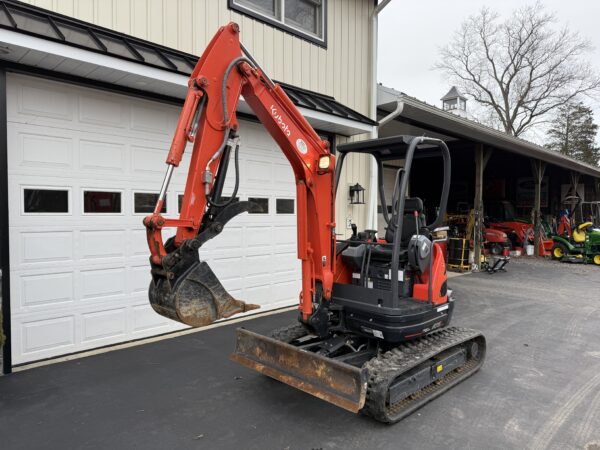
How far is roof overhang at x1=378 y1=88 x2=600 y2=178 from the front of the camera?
866 cm

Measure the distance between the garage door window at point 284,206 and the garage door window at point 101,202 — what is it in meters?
2.69

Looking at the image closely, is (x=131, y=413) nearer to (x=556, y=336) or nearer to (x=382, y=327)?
(x=382, y=327)

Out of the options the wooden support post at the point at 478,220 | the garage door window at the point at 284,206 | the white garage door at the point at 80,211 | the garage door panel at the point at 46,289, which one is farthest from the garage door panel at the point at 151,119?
the wooden support post at the point at 478,220

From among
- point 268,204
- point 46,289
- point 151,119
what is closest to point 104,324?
point 46,289

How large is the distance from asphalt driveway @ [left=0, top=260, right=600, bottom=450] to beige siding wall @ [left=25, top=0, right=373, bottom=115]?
4.02m

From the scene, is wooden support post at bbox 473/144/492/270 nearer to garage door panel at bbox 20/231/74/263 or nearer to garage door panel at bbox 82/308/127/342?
garage door panel at bbox 82/308/127/342

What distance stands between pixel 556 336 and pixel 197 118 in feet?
19.0

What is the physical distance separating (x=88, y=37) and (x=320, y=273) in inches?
141

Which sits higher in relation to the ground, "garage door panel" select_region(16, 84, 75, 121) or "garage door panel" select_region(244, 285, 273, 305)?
"garage door panel" select_region(16, 84, 75, 121)

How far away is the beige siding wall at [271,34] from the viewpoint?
506cm

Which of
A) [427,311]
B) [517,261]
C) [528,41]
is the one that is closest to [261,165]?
[427,311]

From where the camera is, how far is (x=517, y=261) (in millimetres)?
14633

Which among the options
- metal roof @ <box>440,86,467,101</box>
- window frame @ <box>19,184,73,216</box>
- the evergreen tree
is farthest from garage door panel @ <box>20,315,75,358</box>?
the evergreen tree

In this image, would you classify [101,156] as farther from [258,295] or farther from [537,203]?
[537,203]
